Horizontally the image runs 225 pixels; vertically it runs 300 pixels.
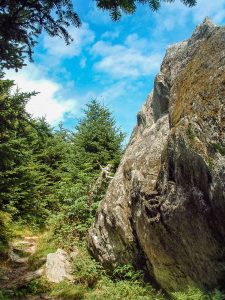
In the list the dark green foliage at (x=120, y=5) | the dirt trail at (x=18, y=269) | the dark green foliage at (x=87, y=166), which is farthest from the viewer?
the dark green foliage at (x=87, y=166)

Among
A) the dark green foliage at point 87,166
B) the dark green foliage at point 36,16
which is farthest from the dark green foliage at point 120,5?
the dark green foliage at point 87,166

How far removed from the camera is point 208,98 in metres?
7.41

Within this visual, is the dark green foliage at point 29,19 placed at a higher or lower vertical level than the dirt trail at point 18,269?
higher

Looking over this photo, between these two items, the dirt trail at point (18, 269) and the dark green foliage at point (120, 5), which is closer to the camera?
the dark green foliage at point (120, 5)

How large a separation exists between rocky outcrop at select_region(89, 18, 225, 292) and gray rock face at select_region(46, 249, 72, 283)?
58.3 inches

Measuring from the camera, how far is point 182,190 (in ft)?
26.0

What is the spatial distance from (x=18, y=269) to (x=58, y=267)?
225 cm

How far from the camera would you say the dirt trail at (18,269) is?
12112 millimetres

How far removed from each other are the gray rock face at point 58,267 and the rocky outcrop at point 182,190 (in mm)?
1480

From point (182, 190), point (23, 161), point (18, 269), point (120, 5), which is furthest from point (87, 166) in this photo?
point (120, 5)

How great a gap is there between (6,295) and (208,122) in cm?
826

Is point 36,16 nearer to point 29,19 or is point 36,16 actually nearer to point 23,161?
point 29,19

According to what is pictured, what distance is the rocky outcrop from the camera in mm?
7035

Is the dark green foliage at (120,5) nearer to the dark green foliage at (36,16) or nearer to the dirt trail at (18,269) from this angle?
the dark green foliage at (36,16)
